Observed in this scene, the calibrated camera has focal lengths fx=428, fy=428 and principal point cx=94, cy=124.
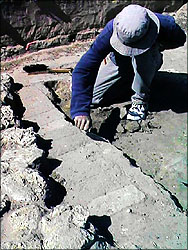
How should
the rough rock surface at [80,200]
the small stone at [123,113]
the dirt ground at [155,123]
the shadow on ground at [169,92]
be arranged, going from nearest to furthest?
the rough rock surface at [80,200], the dirt ground at [155,123], the small stone at [123,113], the shadow on ground at [169,92]

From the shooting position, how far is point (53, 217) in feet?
7.69

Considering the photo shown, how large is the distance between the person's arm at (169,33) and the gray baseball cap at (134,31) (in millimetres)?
120

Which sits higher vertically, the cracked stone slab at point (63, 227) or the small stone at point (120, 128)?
the cracked stone slab at point (63, 227)

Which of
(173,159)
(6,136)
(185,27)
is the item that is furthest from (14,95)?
(185,27)

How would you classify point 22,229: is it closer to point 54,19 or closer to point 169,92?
point 169,92

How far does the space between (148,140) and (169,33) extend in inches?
36.3

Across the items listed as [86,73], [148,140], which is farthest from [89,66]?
[148,140]

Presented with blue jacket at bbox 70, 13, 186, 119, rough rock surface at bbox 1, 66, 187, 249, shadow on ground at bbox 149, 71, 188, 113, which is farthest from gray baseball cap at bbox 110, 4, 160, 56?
shadow on ground at bbox 149, 71, 188, 113

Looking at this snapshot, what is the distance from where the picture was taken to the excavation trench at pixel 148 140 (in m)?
3.31

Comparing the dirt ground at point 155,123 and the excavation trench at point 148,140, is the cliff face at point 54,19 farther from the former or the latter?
the excavation trench at point 148,140

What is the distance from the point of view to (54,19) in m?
5.09

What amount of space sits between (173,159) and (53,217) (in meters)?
1.47

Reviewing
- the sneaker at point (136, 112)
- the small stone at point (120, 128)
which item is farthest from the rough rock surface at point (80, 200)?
the sneaker at point (136, 112)

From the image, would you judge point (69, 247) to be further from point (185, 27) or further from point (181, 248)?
point (185, 27)
